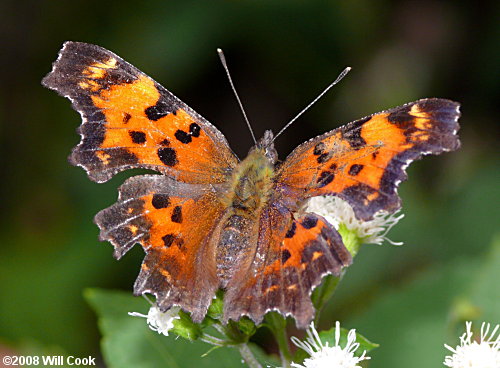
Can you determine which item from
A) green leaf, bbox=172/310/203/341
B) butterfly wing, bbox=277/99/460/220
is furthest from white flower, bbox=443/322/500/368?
green leaf, bbox=172/310/203/341

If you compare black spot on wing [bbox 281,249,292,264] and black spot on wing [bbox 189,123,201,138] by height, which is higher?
black spot on wing [bbox 189,123,201,138]

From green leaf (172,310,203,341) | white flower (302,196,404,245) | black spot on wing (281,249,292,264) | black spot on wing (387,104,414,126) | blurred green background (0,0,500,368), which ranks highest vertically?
blurred green background (0,0,500,368)

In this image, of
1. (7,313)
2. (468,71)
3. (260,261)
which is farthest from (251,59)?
(260,261)

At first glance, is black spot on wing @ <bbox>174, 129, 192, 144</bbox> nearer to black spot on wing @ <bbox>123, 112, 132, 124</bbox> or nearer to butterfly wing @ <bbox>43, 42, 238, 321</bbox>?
butterfly wing @ <bbox>43, 42, 238, 321</bbox>

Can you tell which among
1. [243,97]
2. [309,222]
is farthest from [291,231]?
[243,97]

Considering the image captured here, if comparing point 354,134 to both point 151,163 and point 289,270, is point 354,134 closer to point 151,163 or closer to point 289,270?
point 289,270

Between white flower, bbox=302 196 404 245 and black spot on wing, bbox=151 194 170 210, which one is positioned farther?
white flower, bbox=302 196 404 245
